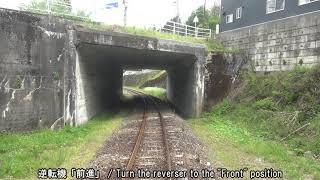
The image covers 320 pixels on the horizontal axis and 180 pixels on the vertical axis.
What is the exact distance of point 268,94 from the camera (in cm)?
1970

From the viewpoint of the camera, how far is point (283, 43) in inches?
822

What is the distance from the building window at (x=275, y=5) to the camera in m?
27.1

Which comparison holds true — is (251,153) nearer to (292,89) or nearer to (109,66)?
(292,89)

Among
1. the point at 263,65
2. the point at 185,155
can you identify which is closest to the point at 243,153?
Answer: the point at 185,155

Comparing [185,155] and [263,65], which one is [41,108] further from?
[263,65]

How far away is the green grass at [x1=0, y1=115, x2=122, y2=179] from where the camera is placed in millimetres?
11297

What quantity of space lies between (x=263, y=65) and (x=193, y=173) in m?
13.3

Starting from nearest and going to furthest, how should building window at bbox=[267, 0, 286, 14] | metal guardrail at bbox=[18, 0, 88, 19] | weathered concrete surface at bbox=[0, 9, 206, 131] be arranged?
weathered concrete surface at bbox=[0, 9, 206, 131] → metal guardrail at bbox=[18, 0, 88, 19] → building window at bbox=[267, 0, 286, 14]

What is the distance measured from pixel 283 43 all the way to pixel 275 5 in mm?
8004

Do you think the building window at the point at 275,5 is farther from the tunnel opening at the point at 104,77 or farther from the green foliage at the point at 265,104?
the green foliage at the point at 265,104

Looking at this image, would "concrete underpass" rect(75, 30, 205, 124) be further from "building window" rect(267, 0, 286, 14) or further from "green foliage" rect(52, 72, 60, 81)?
"building window" rect(267, 0, 286, 14)

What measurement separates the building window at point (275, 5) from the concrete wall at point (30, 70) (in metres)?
16.3

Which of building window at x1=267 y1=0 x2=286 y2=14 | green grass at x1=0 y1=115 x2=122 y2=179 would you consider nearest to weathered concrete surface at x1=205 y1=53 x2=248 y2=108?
building window at x1=267 y1=0 x2=286 y2=14

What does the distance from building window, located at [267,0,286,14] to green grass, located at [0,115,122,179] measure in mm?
15853
